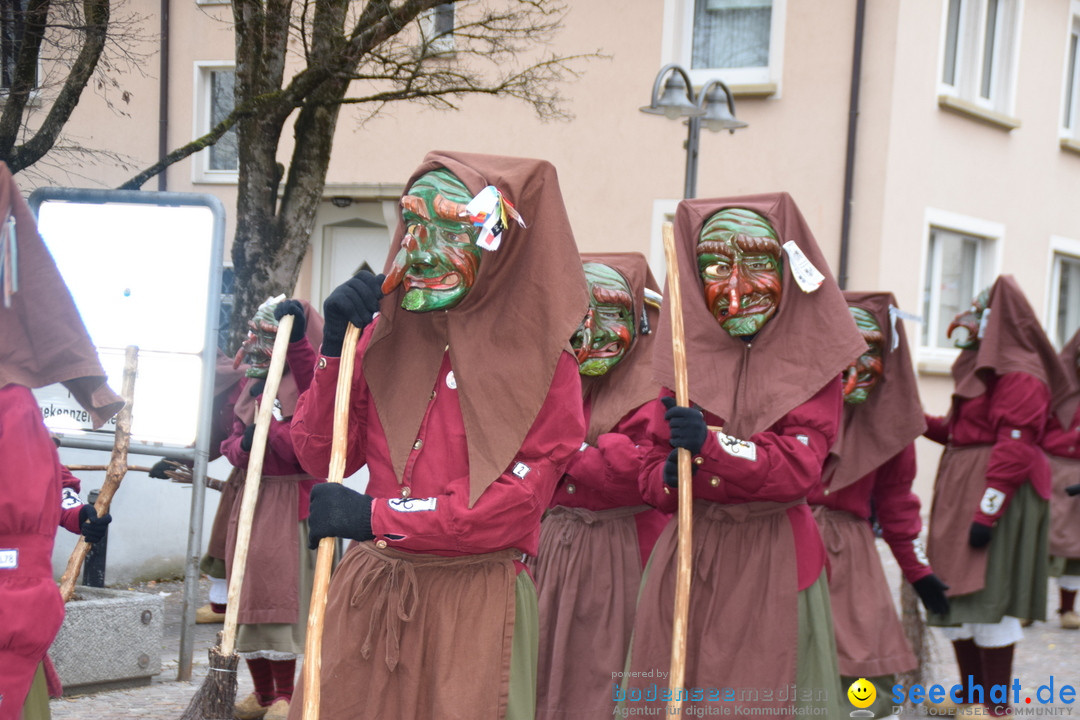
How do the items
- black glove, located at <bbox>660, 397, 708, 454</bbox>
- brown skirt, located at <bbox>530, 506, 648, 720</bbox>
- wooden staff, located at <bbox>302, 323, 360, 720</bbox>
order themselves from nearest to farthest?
wooden staff, located at <bbox>302, 323, 360, 720</bbox> < black glove, located at <bbox>660, 397, 708, 454</bbox> < brown skirt, located at <bbox>530, 506, 648, 720</bbox>

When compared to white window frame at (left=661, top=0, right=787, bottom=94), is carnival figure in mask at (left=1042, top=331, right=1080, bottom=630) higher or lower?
lower

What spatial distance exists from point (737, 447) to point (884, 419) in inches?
74.4

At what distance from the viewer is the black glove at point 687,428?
12.2 ft

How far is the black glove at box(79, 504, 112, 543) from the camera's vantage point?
406cm

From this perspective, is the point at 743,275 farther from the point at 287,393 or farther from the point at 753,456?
the point at 287,393

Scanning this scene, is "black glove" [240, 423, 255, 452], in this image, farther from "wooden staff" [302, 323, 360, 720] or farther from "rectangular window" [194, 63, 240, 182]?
"rectangular window" [194, 63, 240, 182]

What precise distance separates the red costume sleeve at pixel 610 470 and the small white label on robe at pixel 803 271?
0.89 m

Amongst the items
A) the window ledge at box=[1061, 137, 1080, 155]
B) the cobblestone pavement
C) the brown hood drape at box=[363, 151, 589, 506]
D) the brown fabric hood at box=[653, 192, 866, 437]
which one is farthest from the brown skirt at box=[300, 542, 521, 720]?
the window ledge at box=[1061, 137, 1080, 155]

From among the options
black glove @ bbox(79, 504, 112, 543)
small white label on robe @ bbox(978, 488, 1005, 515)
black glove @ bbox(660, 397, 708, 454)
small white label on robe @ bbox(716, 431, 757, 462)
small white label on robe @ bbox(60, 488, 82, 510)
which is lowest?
small white label on robe @ bbox(978, 488, 1005, 515)

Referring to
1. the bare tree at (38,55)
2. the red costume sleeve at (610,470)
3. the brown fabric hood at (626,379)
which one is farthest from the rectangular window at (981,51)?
the red costume sleeve at (610,470)

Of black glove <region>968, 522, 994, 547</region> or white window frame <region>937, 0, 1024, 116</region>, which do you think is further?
white window frame <region>937, 0, 1024, 116</region>

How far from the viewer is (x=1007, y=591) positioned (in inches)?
A: 257

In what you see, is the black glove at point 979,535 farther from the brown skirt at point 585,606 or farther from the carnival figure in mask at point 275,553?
the carnival figure in mask at point 275,553

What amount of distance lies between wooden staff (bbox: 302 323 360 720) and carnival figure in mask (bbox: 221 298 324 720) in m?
3.06
